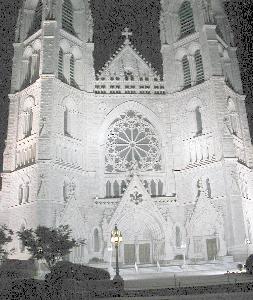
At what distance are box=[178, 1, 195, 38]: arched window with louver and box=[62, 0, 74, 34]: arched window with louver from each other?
1234 centimetres

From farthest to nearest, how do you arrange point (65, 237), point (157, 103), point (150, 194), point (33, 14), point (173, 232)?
1. point (33, 14)
2. point (157, 103)
3. point (150, 194)
4. point (173, 232)
5. point (65, 237)

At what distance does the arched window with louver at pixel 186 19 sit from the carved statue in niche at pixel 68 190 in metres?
20.8

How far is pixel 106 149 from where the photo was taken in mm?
39531

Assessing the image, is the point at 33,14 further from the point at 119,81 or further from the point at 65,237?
the point at 65,237

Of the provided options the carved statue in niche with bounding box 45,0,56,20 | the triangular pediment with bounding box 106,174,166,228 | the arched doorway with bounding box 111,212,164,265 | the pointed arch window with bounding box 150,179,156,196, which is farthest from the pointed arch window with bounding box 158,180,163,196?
the carved statue in niche with bounding box 45,0,56,20

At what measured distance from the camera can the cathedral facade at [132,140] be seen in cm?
3425

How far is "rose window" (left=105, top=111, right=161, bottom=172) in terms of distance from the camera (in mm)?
38938

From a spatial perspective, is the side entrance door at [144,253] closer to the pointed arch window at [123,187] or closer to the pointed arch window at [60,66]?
the pointed arch window at [123,187]

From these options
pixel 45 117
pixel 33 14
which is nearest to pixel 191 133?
pixel 45 117

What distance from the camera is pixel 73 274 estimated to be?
51.6 feet

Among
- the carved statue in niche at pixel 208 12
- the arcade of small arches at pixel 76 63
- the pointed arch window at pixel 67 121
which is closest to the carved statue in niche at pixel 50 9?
the arcade of small arches at pixel 76 63

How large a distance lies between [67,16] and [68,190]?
2014 cm

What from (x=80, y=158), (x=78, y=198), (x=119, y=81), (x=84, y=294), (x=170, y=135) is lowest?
(x=84, y=294)

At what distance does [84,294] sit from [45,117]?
2330 centimetres
